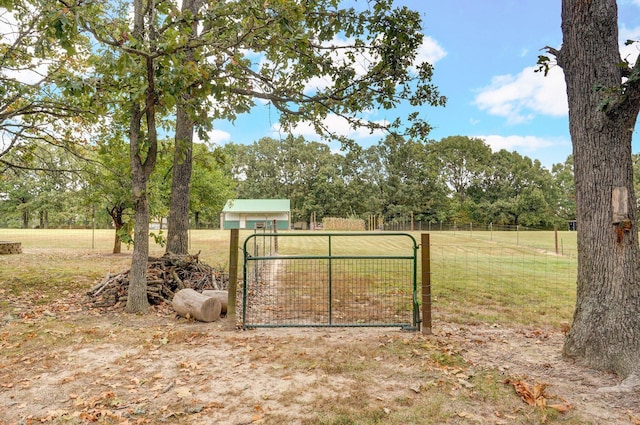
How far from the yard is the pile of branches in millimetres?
361

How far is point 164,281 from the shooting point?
7570mm

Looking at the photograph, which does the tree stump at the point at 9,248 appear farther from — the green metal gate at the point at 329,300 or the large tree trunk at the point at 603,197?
the large tree trunk at the point at 603,197

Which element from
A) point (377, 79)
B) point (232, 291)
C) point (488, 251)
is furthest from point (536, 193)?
point (232, 291)

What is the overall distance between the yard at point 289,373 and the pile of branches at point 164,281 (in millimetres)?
361

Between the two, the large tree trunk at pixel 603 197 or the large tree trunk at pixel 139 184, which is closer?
the large tree trunk at pixel 603 197

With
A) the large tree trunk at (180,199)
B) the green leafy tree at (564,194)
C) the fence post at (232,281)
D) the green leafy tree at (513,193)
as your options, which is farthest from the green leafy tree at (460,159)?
the fence post at (232,281)

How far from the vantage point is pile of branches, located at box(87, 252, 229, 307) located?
23.4ft

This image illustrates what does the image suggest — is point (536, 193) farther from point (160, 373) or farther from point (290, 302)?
point (160, 373)

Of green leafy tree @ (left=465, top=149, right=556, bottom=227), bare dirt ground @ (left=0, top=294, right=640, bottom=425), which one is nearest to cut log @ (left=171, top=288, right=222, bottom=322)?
bare dirt ground @ (left=0, top=294, right=640, bottom=425)

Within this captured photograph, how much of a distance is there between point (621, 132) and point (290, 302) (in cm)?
599

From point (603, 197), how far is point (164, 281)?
7283 mm

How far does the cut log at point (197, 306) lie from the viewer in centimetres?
607

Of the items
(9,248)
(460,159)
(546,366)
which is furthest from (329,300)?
(460,159)

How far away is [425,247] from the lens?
5.34 m
